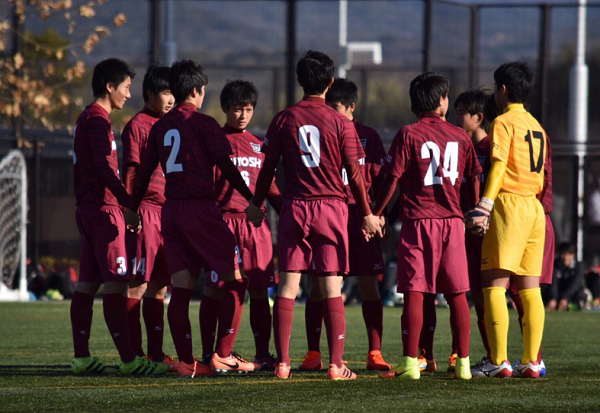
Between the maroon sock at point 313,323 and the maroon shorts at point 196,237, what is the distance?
1040 millimetres

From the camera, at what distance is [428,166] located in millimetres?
6051

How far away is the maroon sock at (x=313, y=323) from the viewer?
688 centimetres

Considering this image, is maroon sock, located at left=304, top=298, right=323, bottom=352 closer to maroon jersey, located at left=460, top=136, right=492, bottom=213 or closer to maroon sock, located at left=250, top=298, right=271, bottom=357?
maroon sock, located at left=250, top=298, right=271, bottom=357

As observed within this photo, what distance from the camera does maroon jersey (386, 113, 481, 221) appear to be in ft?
19.8

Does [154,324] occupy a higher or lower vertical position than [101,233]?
lower

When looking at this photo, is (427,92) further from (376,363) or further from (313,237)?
(376,363)

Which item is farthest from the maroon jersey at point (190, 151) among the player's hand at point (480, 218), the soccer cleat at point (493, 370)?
the soccer cleat at point (493, 370)

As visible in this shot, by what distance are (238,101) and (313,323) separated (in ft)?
5.50

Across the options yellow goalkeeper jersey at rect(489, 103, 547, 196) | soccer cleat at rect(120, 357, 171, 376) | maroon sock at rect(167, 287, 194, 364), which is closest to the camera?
maroon sock at rect(167, 287, 194, 364)

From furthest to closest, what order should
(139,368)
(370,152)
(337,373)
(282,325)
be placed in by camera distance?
(370,152)
(139,368)
(282,325)
(337,373)

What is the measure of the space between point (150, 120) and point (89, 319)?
1443mm

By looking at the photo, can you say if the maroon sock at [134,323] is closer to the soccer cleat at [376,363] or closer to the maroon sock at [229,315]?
the maroon sock at [229,315]

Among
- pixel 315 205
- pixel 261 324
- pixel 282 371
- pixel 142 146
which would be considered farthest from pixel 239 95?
pixel 282 371

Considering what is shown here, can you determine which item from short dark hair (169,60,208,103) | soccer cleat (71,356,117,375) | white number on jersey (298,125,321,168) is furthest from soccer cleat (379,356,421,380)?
short dark hair (169,60,208,103)
